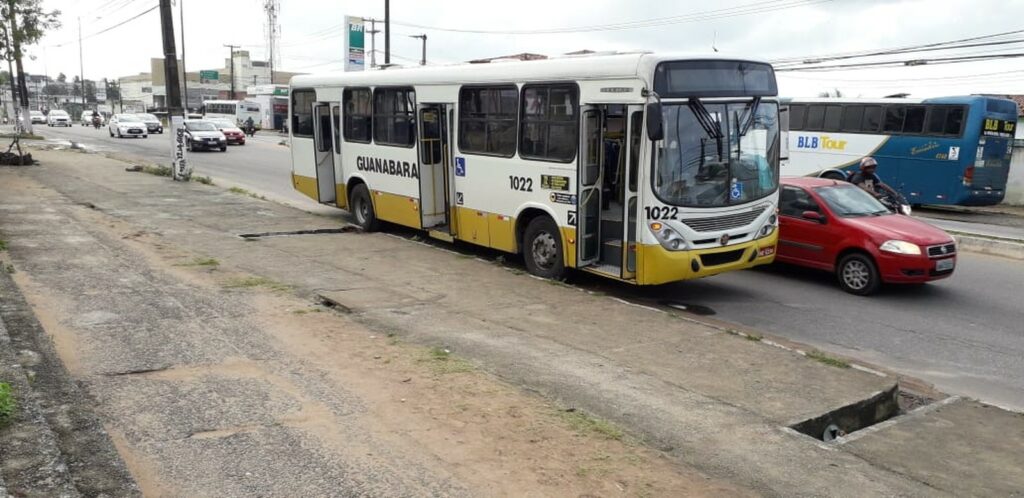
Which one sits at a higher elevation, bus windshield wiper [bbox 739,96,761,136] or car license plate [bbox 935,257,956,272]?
bus windshield wiper [bbox 739,96,761,136]

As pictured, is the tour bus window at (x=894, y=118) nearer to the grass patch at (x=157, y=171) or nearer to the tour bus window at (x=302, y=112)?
the tour bus window at (x=302, y=112)

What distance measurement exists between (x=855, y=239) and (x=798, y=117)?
13971mm

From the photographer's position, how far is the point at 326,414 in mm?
5059

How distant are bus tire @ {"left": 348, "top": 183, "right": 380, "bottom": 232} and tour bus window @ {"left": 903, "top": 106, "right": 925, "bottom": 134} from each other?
14513 millimetres

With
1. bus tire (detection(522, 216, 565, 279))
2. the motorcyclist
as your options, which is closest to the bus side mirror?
bus tire (detection(522, 216, 565, 279))

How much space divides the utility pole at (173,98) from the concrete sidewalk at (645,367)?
8903 millimetres

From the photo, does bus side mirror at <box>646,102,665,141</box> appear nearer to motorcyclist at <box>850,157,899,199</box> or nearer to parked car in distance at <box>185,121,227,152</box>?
motorcyclist at <box>850,157,899,199</box>

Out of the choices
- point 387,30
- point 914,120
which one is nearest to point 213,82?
point 387,30

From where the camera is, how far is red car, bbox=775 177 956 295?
379 inches

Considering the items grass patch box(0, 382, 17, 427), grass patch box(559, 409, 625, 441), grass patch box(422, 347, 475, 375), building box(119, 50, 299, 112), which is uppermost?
building box(119, 50, 299, 112)

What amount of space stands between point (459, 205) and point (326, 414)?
6497 millimetres

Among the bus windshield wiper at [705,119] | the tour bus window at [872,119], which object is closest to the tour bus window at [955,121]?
the tour bus window at [872,119]

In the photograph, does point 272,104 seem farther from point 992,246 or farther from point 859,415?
point 859,415

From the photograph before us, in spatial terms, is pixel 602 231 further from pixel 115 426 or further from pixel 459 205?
pixel 115 426
